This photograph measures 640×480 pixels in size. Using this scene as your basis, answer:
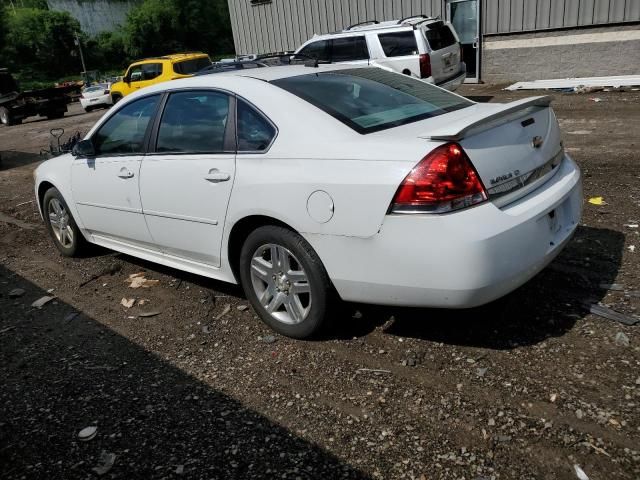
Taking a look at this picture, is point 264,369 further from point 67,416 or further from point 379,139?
point 379,139

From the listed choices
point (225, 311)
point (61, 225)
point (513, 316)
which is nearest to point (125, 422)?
point (225, 311)

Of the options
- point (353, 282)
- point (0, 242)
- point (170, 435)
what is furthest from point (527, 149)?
point (0, 242)

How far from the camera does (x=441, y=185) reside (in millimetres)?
2750

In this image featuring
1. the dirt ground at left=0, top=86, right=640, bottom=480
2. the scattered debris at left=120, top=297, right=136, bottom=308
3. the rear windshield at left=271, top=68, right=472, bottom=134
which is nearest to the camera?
the dirt ground at left=0, top=86, right=640, bottom=480

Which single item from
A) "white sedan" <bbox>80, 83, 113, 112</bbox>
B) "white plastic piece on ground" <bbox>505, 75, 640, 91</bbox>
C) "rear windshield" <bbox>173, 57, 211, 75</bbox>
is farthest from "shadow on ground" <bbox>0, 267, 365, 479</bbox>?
"white sedan" <bbox>80, 83, 113, 112</bbox>

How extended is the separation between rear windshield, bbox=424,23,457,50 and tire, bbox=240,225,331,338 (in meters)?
9.64

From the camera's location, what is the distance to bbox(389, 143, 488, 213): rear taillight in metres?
2.75

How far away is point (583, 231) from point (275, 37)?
18046 mm

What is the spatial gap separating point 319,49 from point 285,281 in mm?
10497

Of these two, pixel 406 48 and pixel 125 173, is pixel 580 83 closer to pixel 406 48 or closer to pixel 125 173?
pixel 406 48

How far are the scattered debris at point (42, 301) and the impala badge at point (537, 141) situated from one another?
3.80 metres

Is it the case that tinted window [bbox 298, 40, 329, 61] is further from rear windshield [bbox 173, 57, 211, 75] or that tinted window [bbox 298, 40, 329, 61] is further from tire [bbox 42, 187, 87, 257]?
tire [bbox 42, 187, 87, 257]

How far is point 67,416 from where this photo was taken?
302cm

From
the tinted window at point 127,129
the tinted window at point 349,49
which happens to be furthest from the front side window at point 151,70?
the tinted window at point 127,129
